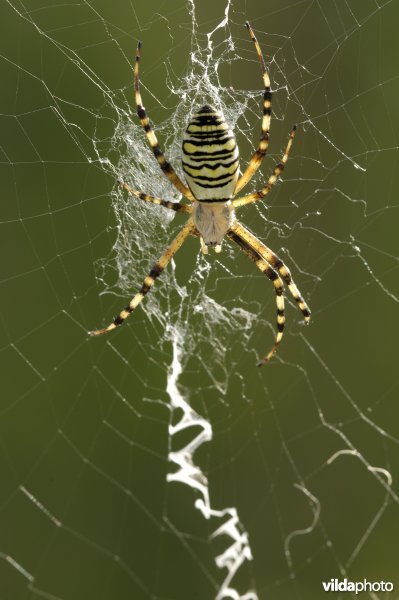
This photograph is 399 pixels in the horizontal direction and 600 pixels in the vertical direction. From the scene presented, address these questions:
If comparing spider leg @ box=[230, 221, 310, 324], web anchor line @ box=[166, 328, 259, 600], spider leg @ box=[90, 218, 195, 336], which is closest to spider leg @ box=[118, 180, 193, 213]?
spider leg @ box=[90, 218, 195, 336]

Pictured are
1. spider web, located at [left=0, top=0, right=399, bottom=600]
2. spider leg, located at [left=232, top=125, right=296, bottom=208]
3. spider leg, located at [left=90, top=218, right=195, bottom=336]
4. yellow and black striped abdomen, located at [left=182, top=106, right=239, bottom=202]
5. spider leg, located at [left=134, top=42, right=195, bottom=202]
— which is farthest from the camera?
spider web, located at [left=0, top=0, right=399, bottom=600]

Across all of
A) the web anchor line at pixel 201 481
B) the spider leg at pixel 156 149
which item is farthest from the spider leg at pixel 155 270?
the web anchor line at pixel 201 481

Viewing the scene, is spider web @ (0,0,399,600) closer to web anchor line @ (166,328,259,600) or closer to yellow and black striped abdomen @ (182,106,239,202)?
web anchor line @ (166,328,259,600)

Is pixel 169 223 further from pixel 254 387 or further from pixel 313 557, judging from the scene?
pixel 313 557

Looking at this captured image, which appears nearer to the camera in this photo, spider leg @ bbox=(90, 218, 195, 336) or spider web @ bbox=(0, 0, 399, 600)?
spider leg @ bbox=(90, 218, 195, 336)

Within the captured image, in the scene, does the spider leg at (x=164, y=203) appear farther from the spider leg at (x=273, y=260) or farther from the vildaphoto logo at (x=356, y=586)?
the vildaphoto logo at (x=356, y=586)

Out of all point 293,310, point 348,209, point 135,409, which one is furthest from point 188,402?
point 348,209
